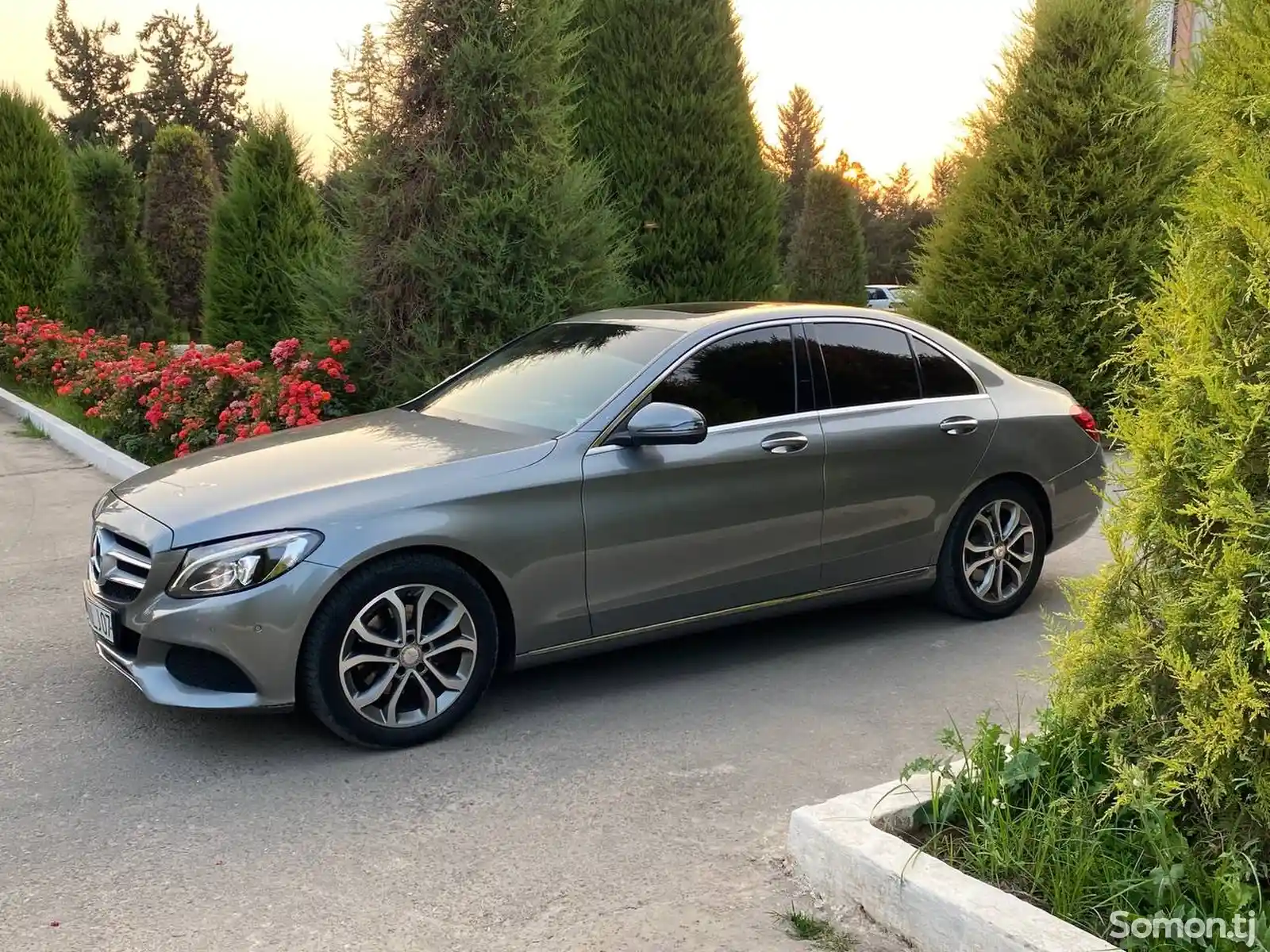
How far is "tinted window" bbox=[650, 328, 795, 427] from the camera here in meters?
4.84

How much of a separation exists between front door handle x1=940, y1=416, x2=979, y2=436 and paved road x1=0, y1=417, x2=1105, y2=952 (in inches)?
38.7

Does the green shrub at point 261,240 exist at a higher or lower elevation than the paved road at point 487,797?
higher

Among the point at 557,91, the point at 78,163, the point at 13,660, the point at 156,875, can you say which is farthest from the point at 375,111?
the point at 78,163

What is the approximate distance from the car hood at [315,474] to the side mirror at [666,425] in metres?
0.36

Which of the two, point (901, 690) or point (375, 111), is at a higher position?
point (375, 111)

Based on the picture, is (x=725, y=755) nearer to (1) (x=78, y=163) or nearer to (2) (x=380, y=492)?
(2) (x=380, y=492)

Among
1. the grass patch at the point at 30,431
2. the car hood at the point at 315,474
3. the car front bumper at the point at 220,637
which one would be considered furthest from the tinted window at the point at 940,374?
the grass patch at the point at 30,431

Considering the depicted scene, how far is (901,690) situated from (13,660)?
3873mm

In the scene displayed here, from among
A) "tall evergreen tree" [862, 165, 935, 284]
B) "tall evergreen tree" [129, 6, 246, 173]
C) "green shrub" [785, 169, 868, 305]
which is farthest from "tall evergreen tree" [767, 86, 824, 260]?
"green shrub" [785, 169, 868, 305]

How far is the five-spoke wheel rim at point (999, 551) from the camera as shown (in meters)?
5.62

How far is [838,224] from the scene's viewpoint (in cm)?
2388

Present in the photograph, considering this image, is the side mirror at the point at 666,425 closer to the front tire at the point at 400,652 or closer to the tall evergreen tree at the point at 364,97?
the front tire at the point at 400,652

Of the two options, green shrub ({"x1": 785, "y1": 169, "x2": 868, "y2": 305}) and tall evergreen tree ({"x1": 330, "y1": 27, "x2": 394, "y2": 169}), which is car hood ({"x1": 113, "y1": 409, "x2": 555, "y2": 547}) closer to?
tall evergreen tree ({"x1": 330, "y1": 27, "x2": 394, "y2": 169})

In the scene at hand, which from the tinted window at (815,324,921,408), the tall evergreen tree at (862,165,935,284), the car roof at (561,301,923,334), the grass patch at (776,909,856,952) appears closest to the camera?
the grass patch at (776,909,856,952)
